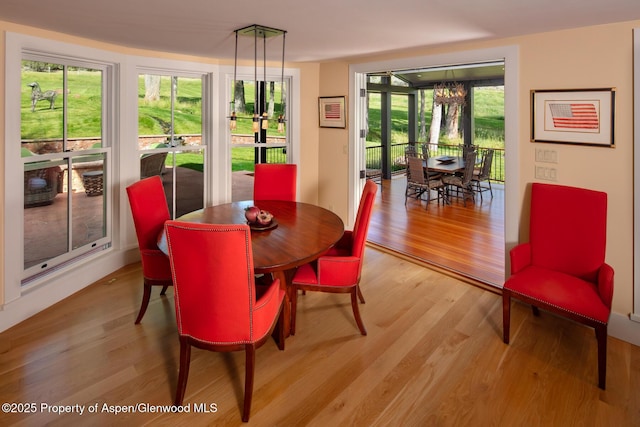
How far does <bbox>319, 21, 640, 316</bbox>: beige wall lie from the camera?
106 inches

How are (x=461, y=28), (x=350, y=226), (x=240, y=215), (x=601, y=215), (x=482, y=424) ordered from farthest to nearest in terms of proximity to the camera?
(x=350, y=226), (x=240, y=215), (x=461, y=28), (x=601, y=215), (x=482, y=424)

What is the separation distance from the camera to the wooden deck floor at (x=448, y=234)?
13.6ft

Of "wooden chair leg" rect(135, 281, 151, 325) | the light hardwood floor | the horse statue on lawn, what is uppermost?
the horse statue on lawn

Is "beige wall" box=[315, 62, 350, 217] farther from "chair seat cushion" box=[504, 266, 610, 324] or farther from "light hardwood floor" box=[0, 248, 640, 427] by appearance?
"chair seat cushion" box=[504, 266, 610, 324]

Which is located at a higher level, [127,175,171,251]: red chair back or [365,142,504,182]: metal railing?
[365,142,504,182]: metal railing

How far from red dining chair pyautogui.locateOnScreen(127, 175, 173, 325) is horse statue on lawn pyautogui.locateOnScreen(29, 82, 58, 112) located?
1.15 meters

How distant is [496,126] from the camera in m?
9.77

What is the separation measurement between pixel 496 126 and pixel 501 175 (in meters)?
1.43

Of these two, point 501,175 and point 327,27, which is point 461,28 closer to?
point 327,27

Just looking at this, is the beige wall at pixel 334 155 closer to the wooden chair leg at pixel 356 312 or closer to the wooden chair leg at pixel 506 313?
the wooden chair leg at pixel 356 312

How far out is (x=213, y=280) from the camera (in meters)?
1.92

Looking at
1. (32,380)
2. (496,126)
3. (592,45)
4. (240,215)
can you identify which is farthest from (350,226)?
(496,126)

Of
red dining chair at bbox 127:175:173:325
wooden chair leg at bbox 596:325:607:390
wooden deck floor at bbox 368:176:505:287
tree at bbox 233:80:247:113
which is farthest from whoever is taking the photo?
tree at bbox 233:80:247:113

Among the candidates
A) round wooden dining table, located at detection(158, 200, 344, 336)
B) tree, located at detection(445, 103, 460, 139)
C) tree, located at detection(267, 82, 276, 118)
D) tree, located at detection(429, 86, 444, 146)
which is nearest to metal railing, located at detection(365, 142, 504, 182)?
tree, located at detection(429, 86, 444, 146)
